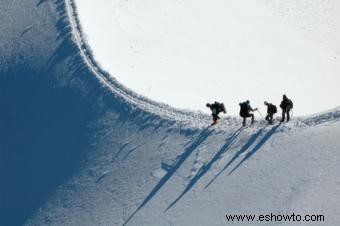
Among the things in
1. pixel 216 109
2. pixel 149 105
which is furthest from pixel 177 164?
pixel 149 105

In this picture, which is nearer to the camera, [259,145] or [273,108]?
[259,145]

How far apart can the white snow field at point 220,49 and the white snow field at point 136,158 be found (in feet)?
7.19

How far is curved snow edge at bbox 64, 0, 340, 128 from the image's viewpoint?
3045cm

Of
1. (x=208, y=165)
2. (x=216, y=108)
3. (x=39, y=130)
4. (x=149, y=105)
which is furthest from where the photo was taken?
(x=39, y=130)

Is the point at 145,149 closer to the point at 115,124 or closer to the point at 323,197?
the point at 115,124

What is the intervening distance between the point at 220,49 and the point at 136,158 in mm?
14363

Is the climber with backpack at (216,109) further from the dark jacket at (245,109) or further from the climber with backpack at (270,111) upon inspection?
the climber with backpack at (270,111)

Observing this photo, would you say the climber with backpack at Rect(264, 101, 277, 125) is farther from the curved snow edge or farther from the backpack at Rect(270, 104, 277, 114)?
the curved snow edge

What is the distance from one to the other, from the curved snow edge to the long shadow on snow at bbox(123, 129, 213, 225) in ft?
2.42

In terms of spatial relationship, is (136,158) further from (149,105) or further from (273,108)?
(273,108)

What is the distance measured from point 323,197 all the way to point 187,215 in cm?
541

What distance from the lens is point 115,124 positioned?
109 feet

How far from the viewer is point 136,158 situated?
102 ft

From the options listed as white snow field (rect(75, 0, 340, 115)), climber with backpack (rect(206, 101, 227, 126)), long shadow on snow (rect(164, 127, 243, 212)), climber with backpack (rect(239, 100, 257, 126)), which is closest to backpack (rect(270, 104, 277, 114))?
climber with backpack (rect(239, 100, 257, 126))
